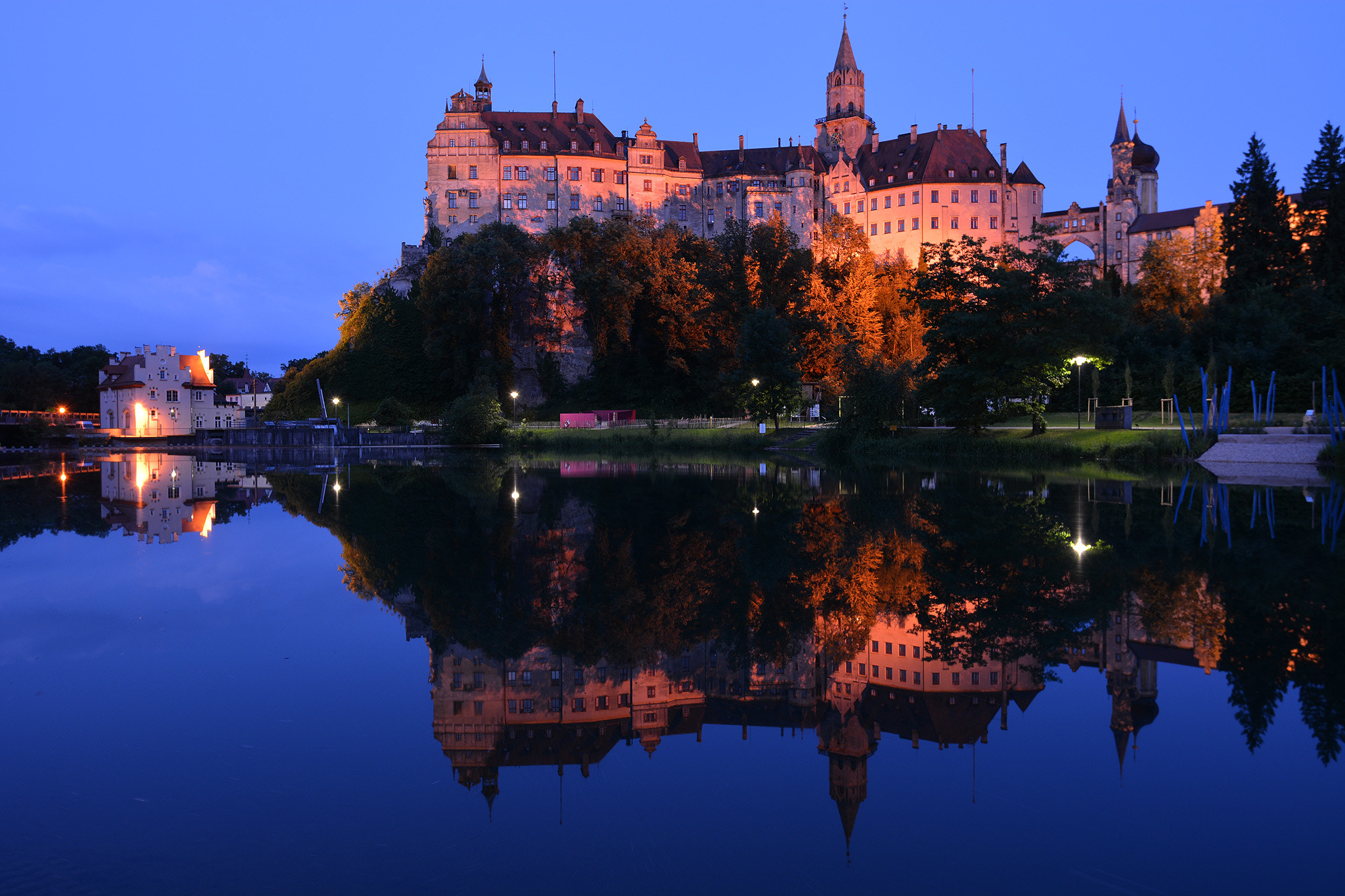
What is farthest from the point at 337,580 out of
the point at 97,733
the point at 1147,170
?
the point at 1147,170

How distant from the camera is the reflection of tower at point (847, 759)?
15.1 feet

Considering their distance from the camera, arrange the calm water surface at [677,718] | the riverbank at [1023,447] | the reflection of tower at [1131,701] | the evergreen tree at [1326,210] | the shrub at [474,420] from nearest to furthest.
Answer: the calm water surface at [677,718]
the reflection of tower at [1131,701]
the riverbank at [1023,447]
the evergreen tree at [1326,210]
the shrub at [474,420]

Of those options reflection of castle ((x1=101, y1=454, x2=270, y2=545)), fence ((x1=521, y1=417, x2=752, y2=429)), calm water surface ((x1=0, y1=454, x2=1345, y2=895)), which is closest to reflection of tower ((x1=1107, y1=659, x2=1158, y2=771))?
calm water surface ((x1=0, y1=454, x2=1345, y2=895))

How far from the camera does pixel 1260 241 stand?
53.4 metres

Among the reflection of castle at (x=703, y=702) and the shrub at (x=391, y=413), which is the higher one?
the shrub at (x=391, y=413)

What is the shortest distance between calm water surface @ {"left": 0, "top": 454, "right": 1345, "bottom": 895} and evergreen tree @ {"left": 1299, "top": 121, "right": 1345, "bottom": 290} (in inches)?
1942

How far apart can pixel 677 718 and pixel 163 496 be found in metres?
22.1

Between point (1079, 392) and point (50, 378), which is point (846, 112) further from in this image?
point (50, 378)

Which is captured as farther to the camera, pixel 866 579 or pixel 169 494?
pixel 169 494

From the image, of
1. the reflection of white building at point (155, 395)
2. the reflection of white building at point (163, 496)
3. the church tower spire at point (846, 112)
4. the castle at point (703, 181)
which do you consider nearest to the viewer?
the reflection of white building at point (163, 496)

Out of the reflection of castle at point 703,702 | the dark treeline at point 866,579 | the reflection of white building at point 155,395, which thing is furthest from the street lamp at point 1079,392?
the reflection of white building at point 155,395

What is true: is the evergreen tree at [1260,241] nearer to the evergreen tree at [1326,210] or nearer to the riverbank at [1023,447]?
the evergreen tree at [1326,210]

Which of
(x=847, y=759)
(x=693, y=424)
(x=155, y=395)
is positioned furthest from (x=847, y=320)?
(x=155, y=395)

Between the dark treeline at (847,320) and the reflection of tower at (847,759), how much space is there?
1356 inches
